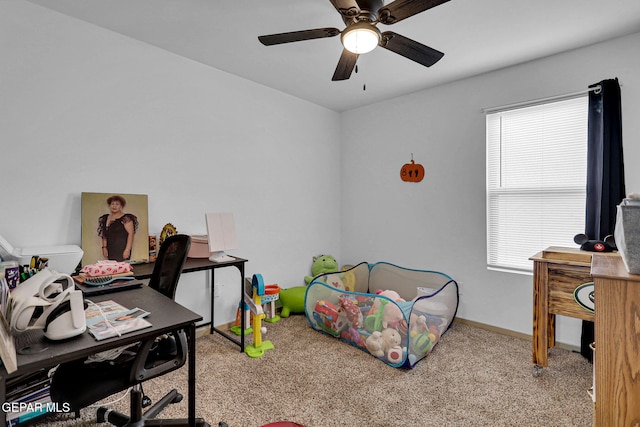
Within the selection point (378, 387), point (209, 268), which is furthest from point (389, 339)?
point (209, 268)

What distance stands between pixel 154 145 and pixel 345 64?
5.42ft

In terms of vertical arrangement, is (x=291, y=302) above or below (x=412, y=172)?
below

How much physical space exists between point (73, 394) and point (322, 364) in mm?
1574

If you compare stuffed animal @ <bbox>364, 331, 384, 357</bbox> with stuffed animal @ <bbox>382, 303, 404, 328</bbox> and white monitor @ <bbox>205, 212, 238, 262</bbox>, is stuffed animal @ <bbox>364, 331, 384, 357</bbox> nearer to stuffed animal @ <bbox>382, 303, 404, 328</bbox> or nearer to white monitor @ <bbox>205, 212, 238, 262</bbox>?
stuffed animal @ <bbox>382, 303, 404, 328</bbox>

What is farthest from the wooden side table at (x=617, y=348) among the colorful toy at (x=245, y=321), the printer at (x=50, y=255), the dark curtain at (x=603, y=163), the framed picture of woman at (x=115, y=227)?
the framed picture of woman at (x=115, y=227)

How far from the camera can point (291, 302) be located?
3.33m

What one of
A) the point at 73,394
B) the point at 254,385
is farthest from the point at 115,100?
the point at 254,385

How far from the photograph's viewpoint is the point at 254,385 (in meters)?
2.09

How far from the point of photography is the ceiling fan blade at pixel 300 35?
1717 millimetres

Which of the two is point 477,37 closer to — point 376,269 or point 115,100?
point 376,269

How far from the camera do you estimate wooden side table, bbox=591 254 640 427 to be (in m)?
0.84

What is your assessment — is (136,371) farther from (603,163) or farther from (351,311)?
(603,163)

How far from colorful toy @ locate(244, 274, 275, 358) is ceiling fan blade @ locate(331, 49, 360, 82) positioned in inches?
70.4

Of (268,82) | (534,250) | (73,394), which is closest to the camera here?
(73,394)
